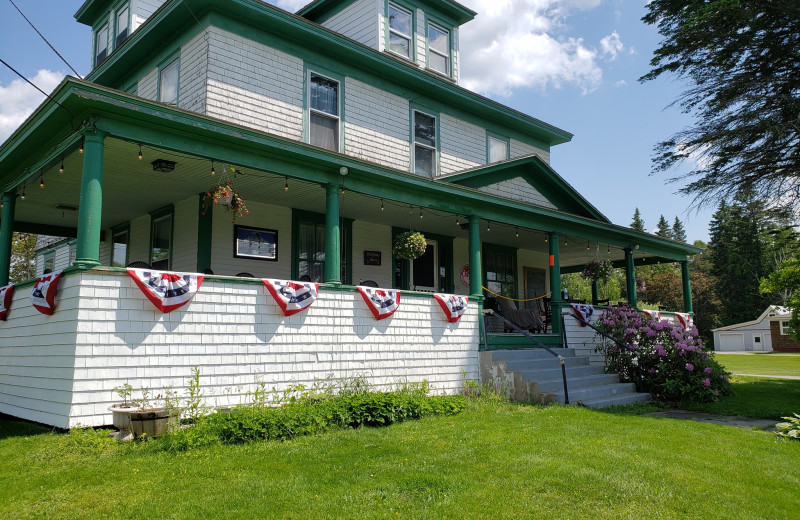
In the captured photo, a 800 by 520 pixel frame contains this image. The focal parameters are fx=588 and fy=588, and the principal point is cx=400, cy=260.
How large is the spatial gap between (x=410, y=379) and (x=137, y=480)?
19.0 ft

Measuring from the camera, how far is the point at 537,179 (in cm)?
1516

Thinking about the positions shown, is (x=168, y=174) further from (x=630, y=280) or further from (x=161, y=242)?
(x=630, y=280)

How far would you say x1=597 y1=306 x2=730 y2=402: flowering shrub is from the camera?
11562 mm

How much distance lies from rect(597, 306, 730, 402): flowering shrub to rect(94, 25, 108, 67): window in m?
13.9

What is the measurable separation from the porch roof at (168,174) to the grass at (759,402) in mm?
5255

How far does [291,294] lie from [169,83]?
223 inches

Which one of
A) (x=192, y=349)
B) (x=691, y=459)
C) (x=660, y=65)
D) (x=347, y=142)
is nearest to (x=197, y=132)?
(x=192, y=349)

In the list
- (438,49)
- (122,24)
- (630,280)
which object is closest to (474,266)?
(438,49)

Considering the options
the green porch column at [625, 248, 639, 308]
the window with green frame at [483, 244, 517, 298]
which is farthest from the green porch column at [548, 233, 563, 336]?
the green porch column at [625, 248, 639, 308]

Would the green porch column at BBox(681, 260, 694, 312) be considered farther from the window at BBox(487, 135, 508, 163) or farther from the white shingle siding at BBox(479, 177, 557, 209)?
the window at BBox(487, 135, 508, 163)

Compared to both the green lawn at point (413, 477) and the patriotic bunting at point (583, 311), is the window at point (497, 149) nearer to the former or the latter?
the patriotic bunting at point (583, 311)

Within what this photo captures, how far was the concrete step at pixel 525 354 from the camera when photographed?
37.3ft

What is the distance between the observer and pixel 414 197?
11.4 meters

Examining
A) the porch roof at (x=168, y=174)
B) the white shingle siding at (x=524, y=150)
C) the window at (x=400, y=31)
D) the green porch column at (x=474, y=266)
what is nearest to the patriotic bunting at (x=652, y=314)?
A: the porch roof at (x=168, y=174)
